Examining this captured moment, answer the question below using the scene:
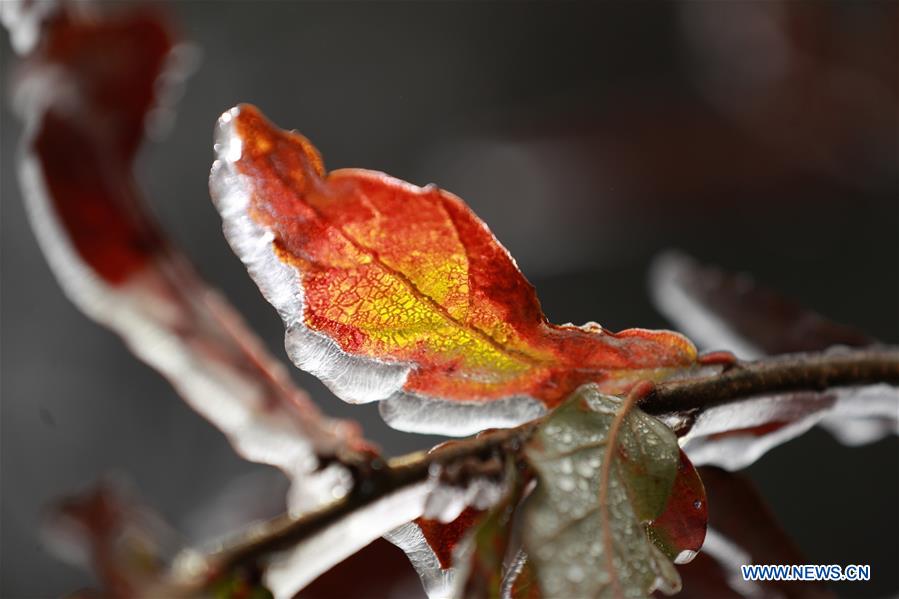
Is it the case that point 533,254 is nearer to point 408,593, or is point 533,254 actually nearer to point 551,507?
point 408,593

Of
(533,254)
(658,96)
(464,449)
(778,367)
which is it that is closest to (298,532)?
(464,449)

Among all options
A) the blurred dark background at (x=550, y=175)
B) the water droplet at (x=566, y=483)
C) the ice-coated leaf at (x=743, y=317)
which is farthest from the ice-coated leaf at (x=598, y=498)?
the blurred dark background at (x=550, y=175)

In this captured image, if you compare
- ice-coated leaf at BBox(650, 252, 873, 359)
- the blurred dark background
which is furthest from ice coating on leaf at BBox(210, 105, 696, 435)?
the blurred dark background

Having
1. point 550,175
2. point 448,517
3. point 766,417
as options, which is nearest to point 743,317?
point 766,417

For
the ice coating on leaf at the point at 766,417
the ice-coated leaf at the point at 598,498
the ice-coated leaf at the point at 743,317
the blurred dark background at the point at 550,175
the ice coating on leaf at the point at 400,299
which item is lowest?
the blurred dark background at the point at 550,175

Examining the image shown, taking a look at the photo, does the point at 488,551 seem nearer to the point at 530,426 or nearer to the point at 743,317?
the point at 530,426

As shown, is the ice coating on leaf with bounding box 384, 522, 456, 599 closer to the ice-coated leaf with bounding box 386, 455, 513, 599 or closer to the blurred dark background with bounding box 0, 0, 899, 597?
the ice-coated leaf with bounding box 386, 455, 513, 599

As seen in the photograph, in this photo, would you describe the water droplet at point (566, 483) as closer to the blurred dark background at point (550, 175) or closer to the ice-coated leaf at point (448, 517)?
the ice-coated leaf at point (448, 517)
